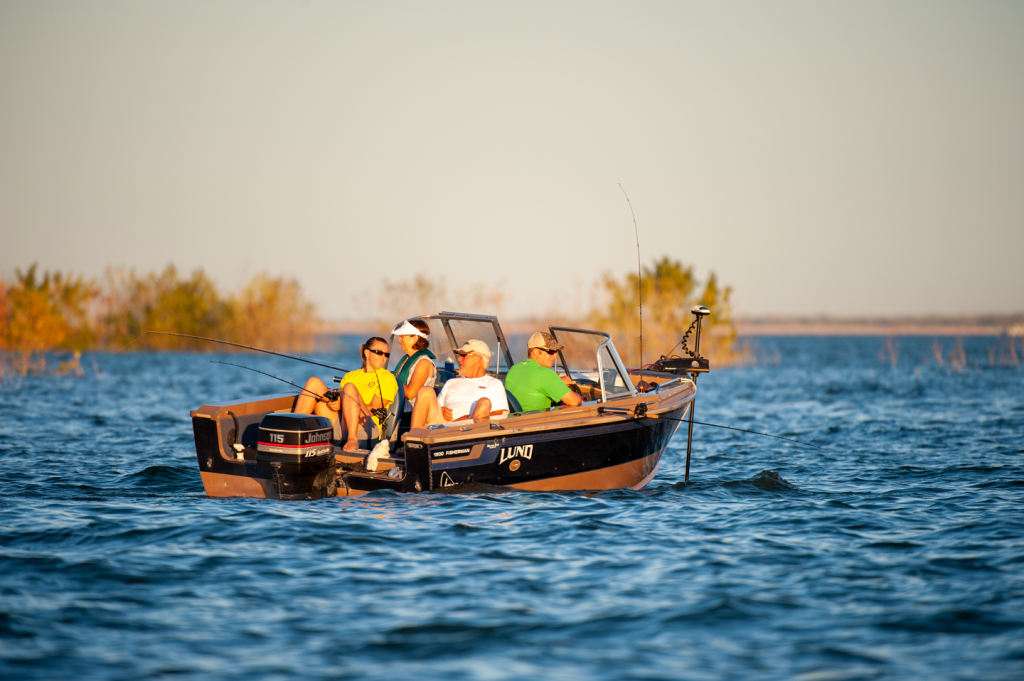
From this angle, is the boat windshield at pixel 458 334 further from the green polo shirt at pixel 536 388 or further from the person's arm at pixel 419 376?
the person's arm at pixel 419 376

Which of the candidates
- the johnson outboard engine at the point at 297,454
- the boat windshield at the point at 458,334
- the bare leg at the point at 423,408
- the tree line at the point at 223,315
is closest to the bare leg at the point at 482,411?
the bare leg at the point at 423,408

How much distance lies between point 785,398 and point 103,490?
17034 mm

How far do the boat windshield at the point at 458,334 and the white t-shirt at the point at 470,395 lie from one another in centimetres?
149

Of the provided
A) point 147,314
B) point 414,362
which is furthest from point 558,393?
point 147,314

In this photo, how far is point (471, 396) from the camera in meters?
7.94

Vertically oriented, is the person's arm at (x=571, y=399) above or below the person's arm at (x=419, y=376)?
below

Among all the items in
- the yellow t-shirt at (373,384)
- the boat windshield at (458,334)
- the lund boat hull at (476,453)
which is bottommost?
the lund boat hull at (476,453)

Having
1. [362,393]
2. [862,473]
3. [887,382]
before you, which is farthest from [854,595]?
[887,382]

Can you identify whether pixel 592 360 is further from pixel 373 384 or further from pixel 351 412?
pixel 351 412

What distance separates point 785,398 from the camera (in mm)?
22000

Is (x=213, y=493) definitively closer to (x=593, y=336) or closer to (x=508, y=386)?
(x=508, y=386)

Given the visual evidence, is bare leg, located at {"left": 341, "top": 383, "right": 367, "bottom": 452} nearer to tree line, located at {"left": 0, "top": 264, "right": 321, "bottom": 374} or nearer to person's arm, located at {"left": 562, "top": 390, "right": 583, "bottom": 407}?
person's arm, located at {"left": 562, "top": 390, "right": 583, "bottom": 407}

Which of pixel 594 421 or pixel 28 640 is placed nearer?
pixel 28 640

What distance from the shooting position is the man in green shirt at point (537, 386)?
8.33 metres
